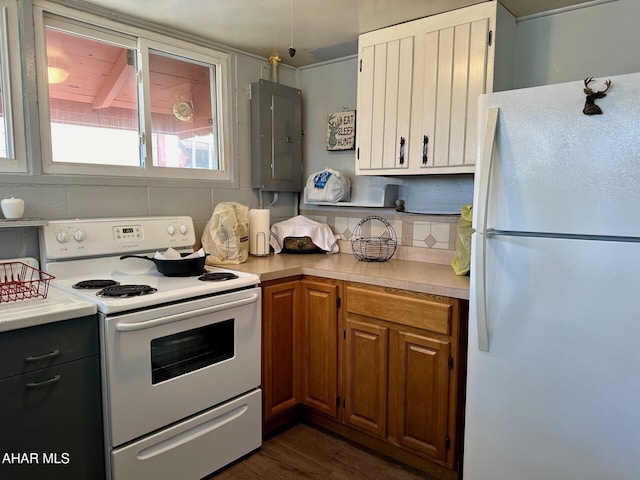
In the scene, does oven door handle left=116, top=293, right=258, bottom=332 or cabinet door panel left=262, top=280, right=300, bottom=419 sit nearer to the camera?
oven door handle left=116, top=293, right=258, bottom=332

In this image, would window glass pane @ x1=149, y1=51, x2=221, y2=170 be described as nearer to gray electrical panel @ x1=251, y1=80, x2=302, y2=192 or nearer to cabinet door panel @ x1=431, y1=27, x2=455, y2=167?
gray electrical panel @ x1=251, y1=80, x2=302, y2=192

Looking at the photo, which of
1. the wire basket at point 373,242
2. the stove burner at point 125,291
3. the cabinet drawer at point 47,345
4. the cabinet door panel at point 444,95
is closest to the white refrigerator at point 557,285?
the cabinet door panel at point 444,95

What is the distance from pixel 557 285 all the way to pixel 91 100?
2289 millimetres

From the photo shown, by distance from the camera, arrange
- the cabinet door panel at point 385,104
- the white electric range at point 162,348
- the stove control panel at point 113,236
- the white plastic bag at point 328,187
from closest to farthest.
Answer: the white electric range at point 162,348, the stove control panel at point 113,236, the cabinet door panel at point 385,104, the white plastic bag at point 328,187

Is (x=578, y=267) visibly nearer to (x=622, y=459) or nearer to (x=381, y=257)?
(x=622, y=459)

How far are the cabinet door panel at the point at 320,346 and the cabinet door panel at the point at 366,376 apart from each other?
0.29 ft

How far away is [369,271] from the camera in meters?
2.20

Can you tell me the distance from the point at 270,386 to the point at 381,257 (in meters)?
0.99

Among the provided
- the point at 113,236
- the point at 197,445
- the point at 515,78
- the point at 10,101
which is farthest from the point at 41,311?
the point at 515,78

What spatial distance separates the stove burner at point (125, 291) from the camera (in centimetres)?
170

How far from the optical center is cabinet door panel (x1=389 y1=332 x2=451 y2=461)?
6.16ft

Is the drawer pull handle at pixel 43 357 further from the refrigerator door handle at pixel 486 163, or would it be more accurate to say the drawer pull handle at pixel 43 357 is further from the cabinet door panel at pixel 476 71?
the cabinet door panel at pixel 476 71

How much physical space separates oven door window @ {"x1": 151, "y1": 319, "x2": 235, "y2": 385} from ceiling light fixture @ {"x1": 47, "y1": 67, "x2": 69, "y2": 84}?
1.37 metres

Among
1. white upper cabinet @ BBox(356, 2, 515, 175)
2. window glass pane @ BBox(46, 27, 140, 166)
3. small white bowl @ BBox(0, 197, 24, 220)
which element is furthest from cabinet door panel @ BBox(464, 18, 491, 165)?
small white bowl @ BBox(0, 197, 24, 220)
